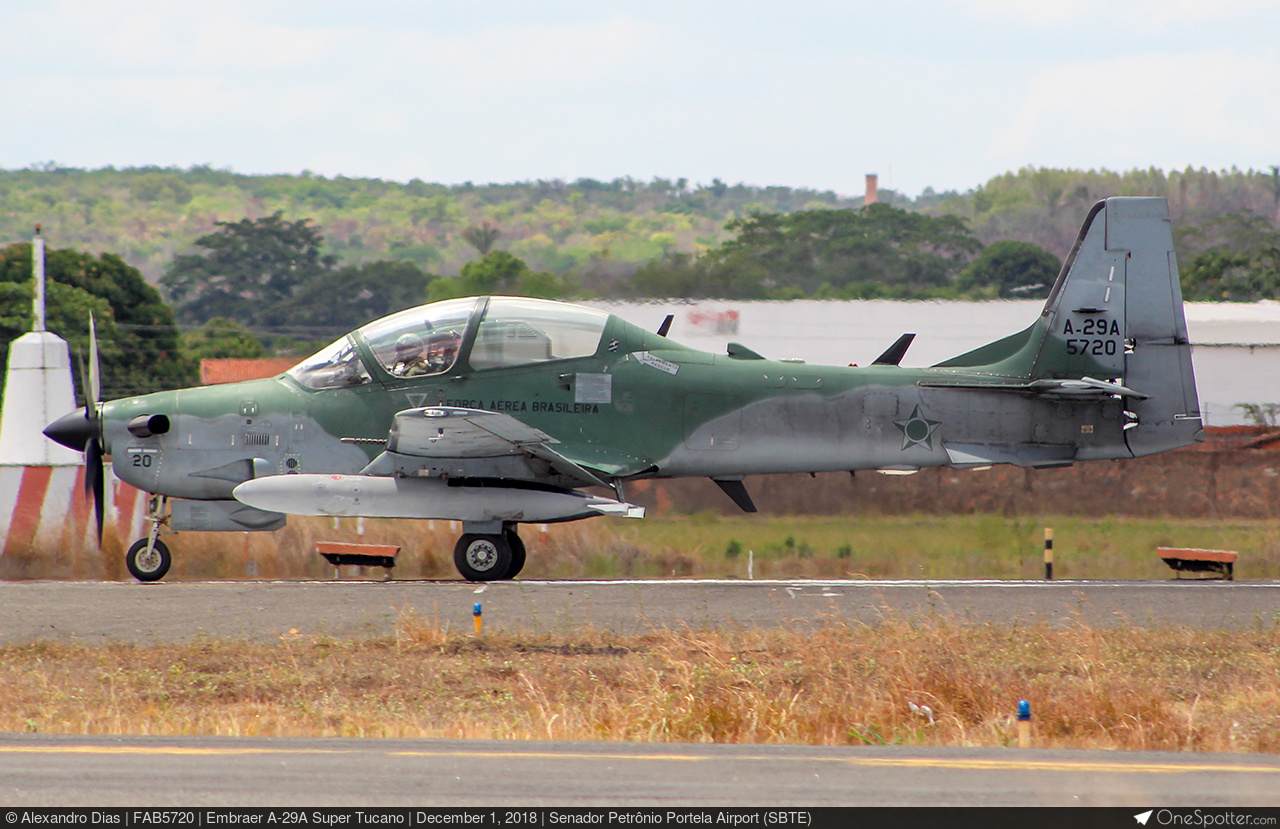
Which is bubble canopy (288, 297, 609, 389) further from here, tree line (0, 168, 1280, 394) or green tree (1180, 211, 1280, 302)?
green tree (1180, 211, 1280, 302)

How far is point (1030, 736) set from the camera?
29.0 ft

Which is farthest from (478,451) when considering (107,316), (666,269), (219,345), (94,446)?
(219,345)

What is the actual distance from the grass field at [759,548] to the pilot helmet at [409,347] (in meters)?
4.28

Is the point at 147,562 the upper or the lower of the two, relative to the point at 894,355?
lower

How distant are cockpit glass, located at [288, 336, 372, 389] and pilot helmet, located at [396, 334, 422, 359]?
51 cm

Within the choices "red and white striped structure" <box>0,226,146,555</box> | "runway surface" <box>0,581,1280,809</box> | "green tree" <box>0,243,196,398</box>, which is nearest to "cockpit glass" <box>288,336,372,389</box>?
"red and white striped structure" <box>0,226,146,555</box>

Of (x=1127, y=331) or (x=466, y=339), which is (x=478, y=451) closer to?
(x=466, y=339)

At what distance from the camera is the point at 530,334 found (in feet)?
50.0

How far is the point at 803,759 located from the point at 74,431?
1148 cm

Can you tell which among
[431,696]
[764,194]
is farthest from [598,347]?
[764,194]

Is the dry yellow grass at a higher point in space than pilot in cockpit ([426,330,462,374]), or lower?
lower

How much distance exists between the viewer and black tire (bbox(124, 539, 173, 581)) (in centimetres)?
1533

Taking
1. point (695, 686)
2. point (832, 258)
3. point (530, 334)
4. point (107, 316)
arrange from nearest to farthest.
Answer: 1. point (695, 686)
2. point (530, 334)
3. point (107, 316)
4. point (832, 258)
